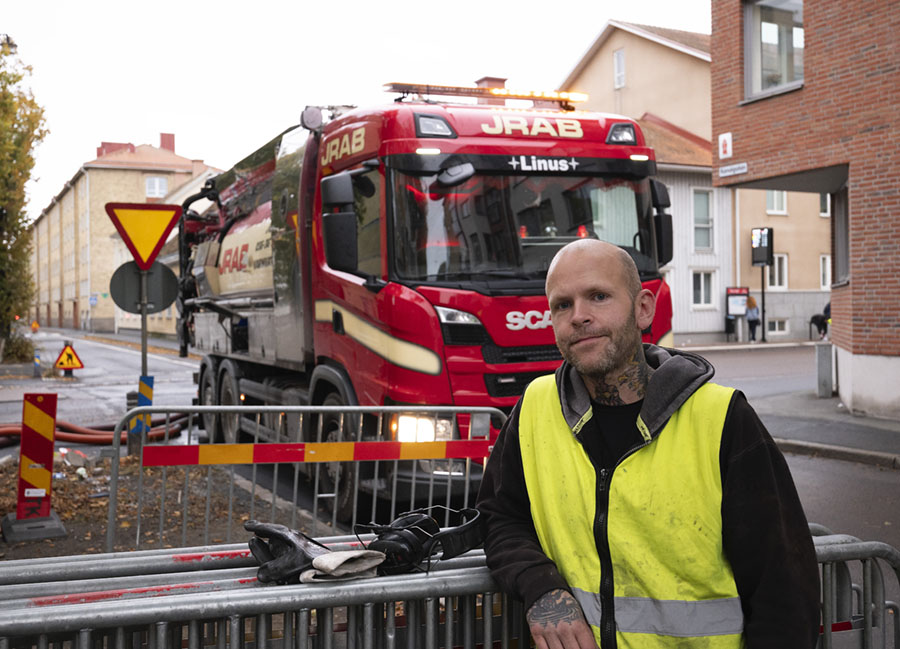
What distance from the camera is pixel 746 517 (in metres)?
2.20

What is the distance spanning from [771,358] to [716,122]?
13153 millimetres

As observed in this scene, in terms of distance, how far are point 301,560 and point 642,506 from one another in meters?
0.91

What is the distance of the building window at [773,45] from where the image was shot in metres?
15.0

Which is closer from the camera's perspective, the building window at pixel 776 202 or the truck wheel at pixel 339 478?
the truck wheel at pixel 339 478

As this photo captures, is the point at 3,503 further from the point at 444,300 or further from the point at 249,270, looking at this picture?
the point at 444,300

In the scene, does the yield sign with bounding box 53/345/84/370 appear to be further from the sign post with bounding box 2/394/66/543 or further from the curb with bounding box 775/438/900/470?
the curb with bounding box 775/438/900/470

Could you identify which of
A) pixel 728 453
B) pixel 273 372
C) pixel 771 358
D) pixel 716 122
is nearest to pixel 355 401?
pixel 273 372

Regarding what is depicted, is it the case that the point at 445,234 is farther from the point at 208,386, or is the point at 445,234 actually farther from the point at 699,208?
the point at 699,208

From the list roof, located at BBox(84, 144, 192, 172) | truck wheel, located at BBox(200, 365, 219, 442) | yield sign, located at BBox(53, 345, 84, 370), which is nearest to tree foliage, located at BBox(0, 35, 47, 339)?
yield sign, located at BBox(53, 345, 84, 370)

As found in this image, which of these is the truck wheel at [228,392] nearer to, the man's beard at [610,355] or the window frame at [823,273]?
the man's beard at [610,355]

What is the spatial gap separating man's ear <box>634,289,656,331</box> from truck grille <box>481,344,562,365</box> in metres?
4.36

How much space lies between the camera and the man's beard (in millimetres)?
2422

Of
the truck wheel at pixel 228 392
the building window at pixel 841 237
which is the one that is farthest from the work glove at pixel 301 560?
the building window at pixel 841 237

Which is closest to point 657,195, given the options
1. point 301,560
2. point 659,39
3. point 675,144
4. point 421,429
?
point 421,429
